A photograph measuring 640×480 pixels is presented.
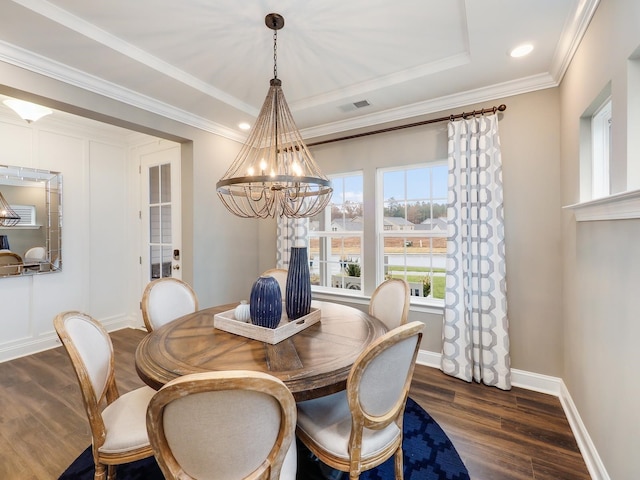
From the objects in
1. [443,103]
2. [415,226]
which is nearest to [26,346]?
[415,226]

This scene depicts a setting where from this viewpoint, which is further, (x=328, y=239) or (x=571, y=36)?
(x=328, y=239)

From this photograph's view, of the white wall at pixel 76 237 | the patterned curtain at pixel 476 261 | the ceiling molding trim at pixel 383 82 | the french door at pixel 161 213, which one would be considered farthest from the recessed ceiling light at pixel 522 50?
the white wall at pixel 76 237

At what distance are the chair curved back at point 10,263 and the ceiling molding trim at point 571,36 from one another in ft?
17.7

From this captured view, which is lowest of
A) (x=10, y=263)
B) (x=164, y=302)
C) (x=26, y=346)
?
(x=26, y=346)

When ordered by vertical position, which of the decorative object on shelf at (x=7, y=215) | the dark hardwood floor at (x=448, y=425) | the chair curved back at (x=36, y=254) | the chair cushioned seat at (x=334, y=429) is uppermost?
the decorative object on shelf at (x=7, y=215)

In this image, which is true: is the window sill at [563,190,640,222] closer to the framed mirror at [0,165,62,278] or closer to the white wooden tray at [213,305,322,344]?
the white wooden tray at [213,305,322,344]

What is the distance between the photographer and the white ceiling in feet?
5.88

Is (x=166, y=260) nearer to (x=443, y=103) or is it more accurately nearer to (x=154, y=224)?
(x=154, y=224)

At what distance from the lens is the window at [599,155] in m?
1.92

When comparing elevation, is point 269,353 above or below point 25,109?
below

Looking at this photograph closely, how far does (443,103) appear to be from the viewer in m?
2.87

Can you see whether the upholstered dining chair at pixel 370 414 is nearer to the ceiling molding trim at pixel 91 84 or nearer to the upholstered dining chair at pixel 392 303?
the upholstered dining chair at pixel 392 303

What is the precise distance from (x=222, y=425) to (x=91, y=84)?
288 centimetres

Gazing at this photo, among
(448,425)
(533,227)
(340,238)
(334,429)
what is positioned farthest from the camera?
(340,238)
